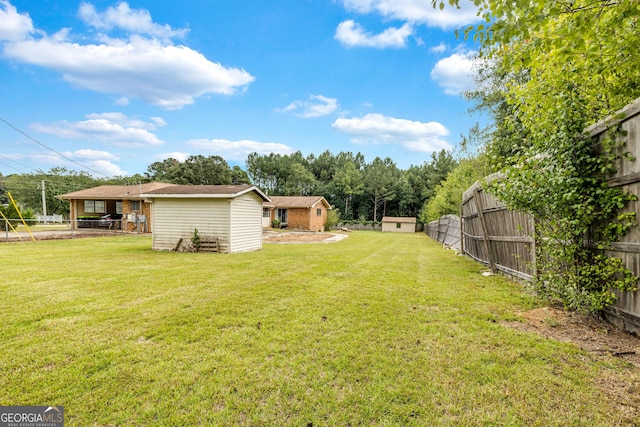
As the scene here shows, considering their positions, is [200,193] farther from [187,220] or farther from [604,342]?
[604,342]

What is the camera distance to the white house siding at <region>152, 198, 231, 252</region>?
10.8 metres

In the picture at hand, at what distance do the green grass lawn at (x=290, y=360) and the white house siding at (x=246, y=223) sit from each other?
19.6 feet

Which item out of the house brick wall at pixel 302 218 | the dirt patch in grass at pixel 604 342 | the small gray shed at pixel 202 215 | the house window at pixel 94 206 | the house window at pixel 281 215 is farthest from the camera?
the house window at pixel 281 215

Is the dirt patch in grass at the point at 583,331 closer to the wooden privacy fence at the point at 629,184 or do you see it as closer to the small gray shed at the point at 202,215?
the wooden privacy fence at the point at 629,184

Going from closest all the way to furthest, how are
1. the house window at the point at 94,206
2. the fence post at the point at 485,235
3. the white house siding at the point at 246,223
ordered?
the fence post at the point at 485,235, the white house siding at the point at 246,223, the house window at the point at 94,206

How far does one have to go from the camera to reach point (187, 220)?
11109 mm

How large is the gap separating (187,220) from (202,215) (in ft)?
2.22

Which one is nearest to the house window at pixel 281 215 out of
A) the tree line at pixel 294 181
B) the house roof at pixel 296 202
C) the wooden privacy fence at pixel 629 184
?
the house roof at pixel 296 202

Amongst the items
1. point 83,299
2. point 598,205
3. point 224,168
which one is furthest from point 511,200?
point 224,168

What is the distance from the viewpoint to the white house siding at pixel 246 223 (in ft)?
Answer: 36.2

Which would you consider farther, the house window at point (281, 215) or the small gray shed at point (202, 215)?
the house window at point (281, 215)

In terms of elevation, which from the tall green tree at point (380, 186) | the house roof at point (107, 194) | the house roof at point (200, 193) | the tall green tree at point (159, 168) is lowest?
the house roof at point (200, 193)

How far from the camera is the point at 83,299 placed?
14.7ft

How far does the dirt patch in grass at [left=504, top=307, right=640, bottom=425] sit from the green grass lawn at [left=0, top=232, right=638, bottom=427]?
0.06m
